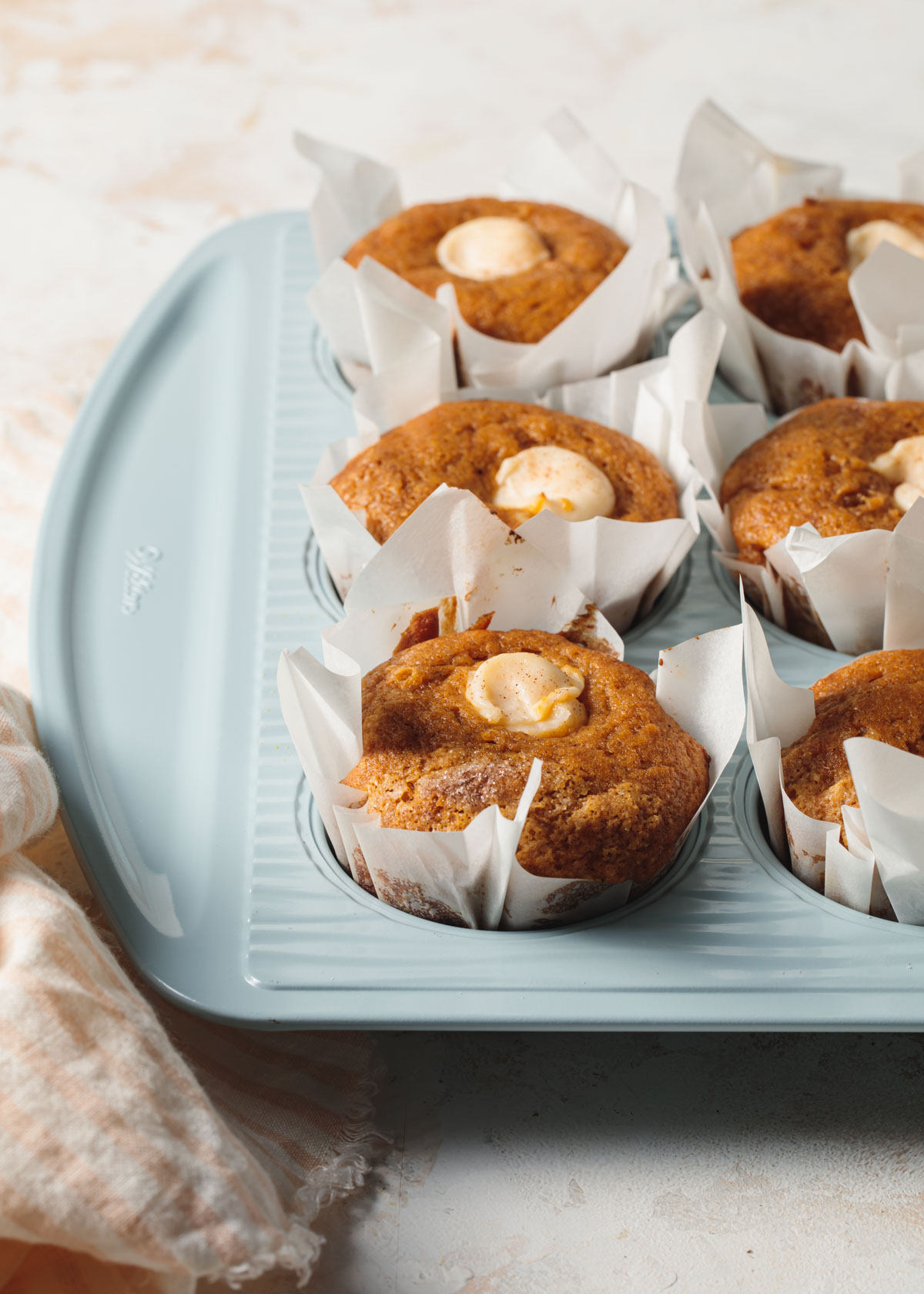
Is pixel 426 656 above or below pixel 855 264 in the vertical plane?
below

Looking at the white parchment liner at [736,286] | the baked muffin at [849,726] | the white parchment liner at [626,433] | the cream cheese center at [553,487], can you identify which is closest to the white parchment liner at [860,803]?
the baked muffin at [849,726]

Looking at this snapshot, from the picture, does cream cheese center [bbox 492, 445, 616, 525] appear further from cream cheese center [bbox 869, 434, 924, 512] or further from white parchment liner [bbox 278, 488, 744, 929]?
cream cheese center [bbox 869, 434, 924, 512]

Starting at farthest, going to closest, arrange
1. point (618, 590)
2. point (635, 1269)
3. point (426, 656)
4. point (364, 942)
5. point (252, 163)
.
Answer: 1. point (252, 163)
2. point (618, 590)
3. point (426, 656)
4. point (364, 942)
5. point (635, 1269)

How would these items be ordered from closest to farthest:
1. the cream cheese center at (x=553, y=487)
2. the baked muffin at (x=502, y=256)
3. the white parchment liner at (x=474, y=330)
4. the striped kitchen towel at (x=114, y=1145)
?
the striped kitchen towel at (x=114, y=1145) → the cream cheese center at (x=553, y=487) → the white parchment liner at (x=474, y=330) → the baked muffin at (x=502, y=256)

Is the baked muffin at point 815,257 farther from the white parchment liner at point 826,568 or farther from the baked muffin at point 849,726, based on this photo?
the baked muffin at point 849,726

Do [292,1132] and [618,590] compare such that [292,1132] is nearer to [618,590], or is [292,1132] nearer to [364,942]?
[364,942]

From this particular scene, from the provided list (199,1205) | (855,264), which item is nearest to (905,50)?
(855,264)

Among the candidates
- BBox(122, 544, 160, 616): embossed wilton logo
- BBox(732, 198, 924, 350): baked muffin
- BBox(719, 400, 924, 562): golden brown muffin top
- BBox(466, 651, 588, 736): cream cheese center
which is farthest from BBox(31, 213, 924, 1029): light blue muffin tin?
BBox(732, 198, 924, 350): baked muffin
